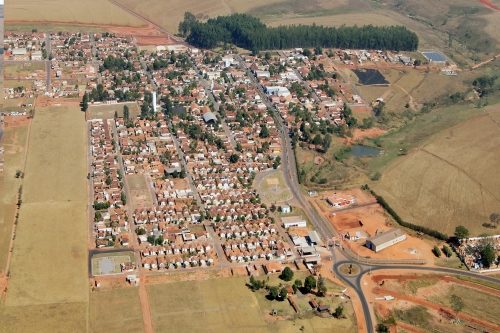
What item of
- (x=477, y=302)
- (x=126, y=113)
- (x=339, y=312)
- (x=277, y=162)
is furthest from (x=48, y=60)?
(x=477, y=302)

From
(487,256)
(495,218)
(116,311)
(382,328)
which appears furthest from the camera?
(495,218)

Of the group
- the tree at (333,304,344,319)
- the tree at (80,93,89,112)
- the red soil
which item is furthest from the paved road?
the red soil

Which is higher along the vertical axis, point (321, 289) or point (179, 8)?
point (179, 8)

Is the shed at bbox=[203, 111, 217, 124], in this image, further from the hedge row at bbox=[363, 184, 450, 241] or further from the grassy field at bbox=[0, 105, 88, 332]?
the hedge row at bbox=[363, 184, 450, 241]

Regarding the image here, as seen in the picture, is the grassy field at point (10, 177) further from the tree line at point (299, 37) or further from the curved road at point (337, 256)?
the tree line at point (299, 37)

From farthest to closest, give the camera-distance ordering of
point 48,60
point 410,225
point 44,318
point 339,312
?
point 48,60 → point 410,225 → point 339,312 → point 44,318

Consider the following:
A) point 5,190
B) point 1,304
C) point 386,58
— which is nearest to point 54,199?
point 5,190

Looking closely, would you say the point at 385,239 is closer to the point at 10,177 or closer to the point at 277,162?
the point at 277,162

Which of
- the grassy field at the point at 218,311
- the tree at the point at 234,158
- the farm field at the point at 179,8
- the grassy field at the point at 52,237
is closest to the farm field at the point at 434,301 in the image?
the grassy field at the point at 218,311
